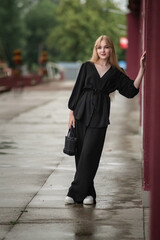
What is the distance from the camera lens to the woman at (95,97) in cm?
853

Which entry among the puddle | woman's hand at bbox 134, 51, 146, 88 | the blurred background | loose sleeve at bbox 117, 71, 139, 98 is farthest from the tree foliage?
woman's hand at bbox 134, 51, 146, 88

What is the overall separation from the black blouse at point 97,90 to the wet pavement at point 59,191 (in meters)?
0.89

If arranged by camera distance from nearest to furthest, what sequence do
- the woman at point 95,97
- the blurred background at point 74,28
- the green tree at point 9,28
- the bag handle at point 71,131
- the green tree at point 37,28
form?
the woman at point 95,97 < the bag handle at point 71,131 < the blurred background at point 74,28 < the green tree at point 9,28 < the green tree at point 37,28

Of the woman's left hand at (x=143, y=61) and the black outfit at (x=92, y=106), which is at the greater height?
the woman's left hand at (x=143, y=61)

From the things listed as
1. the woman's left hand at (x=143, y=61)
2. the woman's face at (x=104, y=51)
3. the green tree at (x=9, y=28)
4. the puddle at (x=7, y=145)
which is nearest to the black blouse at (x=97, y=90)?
the woman's face at (x=104, y=51)

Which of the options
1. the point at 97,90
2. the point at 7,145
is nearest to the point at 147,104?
the point at 97,90

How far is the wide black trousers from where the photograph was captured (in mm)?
8539

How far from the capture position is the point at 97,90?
28.1 ft

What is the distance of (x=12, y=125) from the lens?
19266mm

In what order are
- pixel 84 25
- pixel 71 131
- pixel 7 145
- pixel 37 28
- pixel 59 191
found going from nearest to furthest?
1. pixel 71 131
2. pixel 59 191
3. pixel 7 145
4. pixel 84 25
5. pixel 37 28

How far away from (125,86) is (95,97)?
32 cm

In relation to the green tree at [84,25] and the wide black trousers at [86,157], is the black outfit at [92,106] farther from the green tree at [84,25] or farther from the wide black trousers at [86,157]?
the green tree at [84,25]

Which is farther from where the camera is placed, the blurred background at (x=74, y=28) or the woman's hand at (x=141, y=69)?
the blurred background at (x=74, y=28)

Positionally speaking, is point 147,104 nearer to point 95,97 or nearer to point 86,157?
point 95,97
